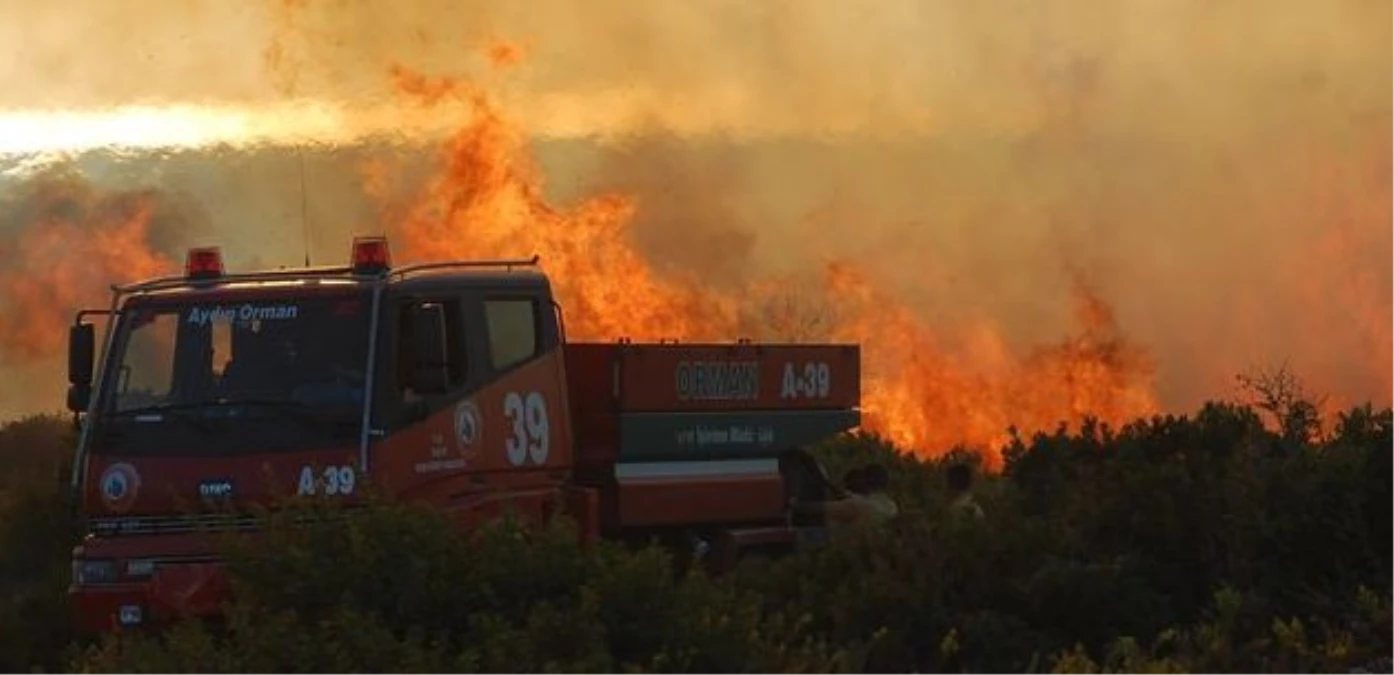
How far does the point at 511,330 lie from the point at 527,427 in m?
0.77

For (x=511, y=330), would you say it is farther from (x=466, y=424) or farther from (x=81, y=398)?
(x=81, y=398)

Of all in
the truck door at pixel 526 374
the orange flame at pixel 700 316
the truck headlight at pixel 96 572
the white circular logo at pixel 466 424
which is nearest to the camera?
the truck headlight at pixel 96 572

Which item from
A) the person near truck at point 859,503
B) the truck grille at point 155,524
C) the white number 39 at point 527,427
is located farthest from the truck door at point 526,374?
the person near truck at point 859,503

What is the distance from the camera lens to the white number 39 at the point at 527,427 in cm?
1917

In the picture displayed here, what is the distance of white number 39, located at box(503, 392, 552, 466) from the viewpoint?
19.2 metres

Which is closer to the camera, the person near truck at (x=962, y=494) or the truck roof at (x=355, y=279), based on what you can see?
the truck roof at (x=355, y=279)

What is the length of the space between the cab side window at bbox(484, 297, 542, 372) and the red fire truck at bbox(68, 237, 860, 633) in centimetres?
2

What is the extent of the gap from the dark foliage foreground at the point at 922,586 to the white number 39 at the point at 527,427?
1.98 metres

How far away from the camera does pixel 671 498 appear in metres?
21.3

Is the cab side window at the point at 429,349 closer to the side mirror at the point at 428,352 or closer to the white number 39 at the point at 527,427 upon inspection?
the side mirror at the point at 428,352

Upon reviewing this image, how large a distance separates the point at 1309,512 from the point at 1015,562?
7.46 ft

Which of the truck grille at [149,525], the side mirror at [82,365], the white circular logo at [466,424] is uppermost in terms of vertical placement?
the side mirror at [82,365]

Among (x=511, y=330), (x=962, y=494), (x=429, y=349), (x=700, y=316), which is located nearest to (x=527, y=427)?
(x=511, y=330)

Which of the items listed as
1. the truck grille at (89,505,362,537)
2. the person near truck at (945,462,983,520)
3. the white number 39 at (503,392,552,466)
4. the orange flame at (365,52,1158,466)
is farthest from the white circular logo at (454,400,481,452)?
the orange flame at (365,52,1158,466)
